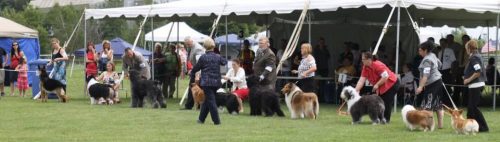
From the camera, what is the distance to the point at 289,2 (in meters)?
15.3

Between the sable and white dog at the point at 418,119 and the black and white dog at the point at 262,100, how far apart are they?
2863 millimetres

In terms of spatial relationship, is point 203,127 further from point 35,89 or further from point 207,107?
point 35,89

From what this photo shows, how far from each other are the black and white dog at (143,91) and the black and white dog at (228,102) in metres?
1.69

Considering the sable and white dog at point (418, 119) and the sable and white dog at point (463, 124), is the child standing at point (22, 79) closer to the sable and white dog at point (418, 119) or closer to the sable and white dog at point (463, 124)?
the sable and white dog at point (418, 119)

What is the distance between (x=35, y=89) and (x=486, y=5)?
Result: 32.6 ft

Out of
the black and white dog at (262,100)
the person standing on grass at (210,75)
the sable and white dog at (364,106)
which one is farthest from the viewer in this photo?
the black and white dog at (262,100)

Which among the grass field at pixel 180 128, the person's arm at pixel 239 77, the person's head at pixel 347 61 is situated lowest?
the grass field at pixel 180 128

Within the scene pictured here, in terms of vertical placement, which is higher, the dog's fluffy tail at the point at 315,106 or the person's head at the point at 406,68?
the person's head at the point at 406,68

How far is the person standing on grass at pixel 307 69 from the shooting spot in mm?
13328

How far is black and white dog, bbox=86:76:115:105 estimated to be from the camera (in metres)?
16.2

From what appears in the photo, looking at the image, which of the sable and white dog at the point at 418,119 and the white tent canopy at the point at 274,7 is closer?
the sable and white dog at the point at 418,119

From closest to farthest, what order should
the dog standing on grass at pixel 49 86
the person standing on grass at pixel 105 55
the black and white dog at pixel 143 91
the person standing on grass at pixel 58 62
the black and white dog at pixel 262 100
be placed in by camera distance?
the black and white dog at pixel 262 100, the black and white dog at pixel 143 91, the dog standing on grass at pixel 49 86, the person standing on grass at pixel 58 62, the person standing on grass at pixel 105 55

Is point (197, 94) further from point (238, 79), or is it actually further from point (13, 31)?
point (13, 31)

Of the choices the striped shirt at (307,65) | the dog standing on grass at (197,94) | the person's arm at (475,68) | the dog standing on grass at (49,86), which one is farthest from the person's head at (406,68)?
the dog standing on grass at (49,86)
